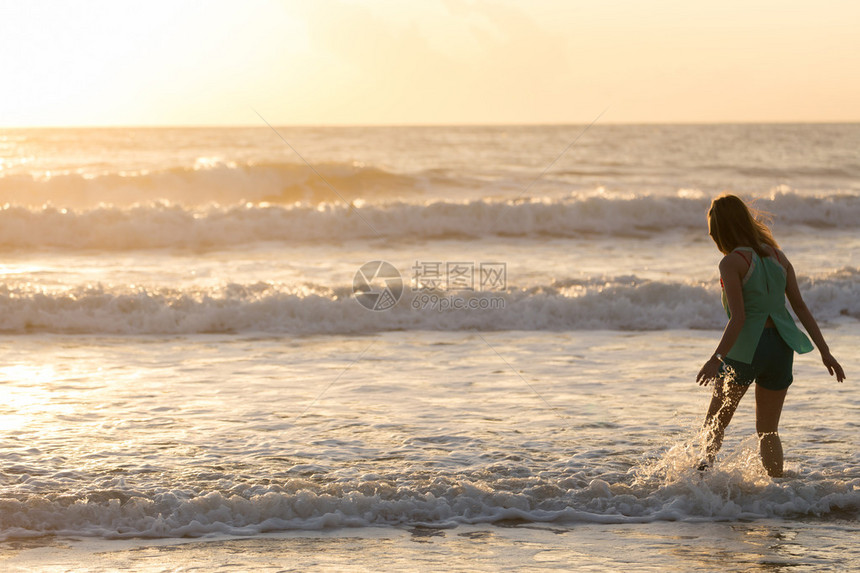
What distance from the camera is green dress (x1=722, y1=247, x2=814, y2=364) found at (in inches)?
176

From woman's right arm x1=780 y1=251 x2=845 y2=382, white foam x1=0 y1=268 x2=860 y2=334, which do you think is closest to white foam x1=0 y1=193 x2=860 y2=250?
white foam x1=0 y1=268 x2=860 y2=334

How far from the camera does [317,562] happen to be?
4.04m

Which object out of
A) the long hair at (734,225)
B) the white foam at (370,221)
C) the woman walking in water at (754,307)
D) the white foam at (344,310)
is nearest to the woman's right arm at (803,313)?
the woman walking in water at (754,307)

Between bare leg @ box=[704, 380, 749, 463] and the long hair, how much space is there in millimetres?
725

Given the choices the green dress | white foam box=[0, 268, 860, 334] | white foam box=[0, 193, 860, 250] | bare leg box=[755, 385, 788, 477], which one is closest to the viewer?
the green dress

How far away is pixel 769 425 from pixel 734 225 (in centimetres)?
111

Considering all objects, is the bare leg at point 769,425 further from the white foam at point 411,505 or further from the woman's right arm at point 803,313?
the woman's right arm at point 803,313

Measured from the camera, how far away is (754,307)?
450 cm

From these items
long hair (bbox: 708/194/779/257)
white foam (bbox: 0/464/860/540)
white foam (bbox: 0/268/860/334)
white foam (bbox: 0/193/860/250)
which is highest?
white foam (bbox: 0/193/860/250)

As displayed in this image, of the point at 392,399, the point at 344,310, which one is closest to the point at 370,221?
the point at 344,310

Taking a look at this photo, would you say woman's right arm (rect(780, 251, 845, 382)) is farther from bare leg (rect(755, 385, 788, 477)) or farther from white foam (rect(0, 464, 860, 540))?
white foam (rect(0, 464, 860, 540))

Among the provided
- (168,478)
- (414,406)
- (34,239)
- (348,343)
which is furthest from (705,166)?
(168,478)

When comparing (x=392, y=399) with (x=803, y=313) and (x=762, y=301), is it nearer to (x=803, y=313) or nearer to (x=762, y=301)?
(x=762, y=301)

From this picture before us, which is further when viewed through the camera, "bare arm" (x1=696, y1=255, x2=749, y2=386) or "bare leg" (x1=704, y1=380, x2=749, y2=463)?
"bare leg" (x1=704, y1=380, x2=749, y2=463)
